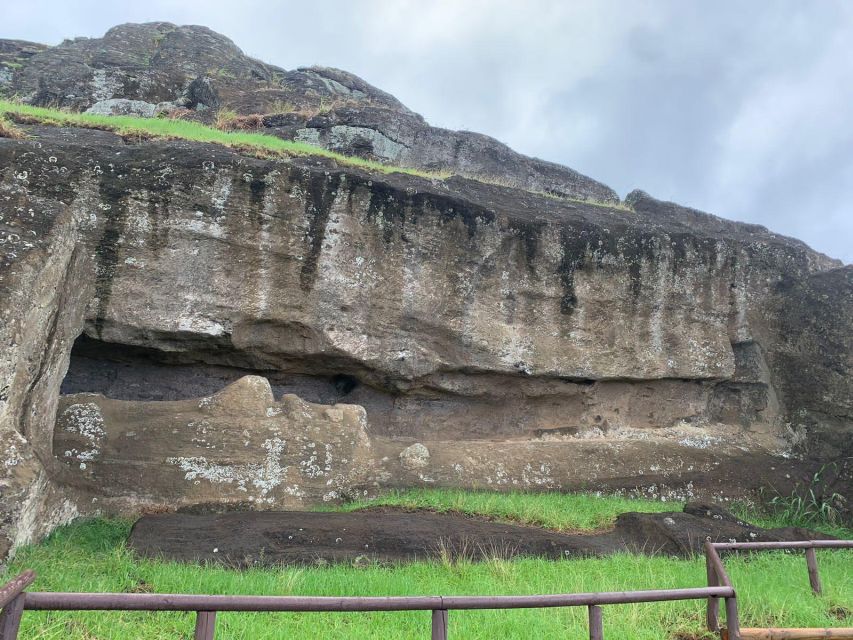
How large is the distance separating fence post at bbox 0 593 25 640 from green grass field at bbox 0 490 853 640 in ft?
6.36

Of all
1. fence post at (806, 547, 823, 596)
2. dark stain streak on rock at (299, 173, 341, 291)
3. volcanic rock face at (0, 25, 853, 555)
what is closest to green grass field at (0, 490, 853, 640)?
fence post at (806, 547, 823, 596)

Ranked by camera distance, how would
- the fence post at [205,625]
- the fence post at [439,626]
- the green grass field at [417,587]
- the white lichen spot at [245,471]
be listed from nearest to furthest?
the fence post at [205,625] < the fence post at [439,626] < the green grass field at [417,587] < the white lichen spot at [245,471]

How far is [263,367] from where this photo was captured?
415 inches

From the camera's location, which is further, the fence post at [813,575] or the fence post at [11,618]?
the fence post at [813,575]

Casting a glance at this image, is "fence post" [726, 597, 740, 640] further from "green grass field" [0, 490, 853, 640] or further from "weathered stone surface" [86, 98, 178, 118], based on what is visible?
"weathered stone surface" [86, 98, 178, 118]

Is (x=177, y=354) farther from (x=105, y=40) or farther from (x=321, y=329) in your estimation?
(x=105, y=40)

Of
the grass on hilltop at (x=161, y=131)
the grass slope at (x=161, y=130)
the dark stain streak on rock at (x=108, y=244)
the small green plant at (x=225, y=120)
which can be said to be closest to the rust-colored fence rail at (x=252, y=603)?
the dark stain streak on rock at (x=108, y=244)

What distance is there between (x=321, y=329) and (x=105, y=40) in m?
23.9

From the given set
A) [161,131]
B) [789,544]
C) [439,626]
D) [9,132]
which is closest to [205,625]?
[439,626]

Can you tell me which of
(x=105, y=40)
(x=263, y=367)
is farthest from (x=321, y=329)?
(x=105, y=40)

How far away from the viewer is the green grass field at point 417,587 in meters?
4.52

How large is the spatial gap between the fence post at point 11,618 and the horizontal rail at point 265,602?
0.03m

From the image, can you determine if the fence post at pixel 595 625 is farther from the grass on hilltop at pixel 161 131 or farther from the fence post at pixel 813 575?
the grass on hilltop at pixel 161 131

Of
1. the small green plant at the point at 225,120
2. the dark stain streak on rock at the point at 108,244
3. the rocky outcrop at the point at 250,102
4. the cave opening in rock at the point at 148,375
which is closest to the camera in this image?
the dark stain streak on rock at the point at 108,244
